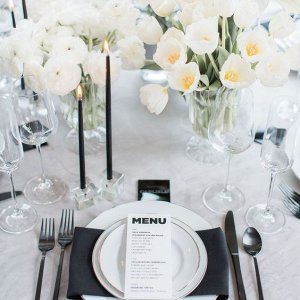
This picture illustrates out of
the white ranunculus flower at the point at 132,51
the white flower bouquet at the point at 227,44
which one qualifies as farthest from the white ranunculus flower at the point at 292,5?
the white ranunculus flower at the point at 132,51

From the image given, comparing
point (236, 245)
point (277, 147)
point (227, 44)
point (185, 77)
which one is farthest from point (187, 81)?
point (236, 245)

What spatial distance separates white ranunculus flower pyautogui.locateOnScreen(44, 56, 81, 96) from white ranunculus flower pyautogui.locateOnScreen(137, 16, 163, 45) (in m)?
0.17

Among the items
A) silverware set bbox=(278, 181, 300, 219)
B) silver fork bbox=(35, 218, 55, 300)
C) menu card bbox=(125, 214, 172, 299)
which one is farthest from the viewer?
silverware set bbox=(278, 181, 300, 219)

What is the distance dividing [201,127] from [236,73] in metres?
0.23

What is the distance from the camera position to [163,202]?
0.98 meters

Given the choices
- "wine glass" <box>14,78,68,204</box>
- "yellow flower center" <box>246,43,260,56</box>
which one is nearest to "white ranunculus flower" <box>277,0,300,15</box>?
"yellow flower center" <box>246,43,260,56</box>

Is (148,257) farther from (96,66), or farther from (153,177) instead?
(96,66)

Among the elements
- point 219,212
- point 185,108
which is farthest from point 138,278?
point 185,108

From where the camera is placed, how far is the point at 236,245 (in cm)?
90

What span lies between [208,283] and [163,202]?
0.23 m

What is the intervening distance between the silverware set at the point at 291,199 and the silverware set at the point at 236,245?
125 millimetres

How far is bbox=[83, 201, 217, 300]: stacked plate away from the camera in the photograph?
0.80 meters

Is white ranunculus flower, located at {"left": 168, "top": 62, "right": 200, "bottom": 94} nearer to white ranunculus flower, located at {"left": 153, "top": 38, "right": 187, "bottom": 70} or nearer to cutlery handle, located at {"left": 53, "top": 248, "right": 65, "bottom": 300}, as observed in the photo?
white ranunculus flower, located at {"left": 153, "top": 38, "right": 187, "bottom": 70}

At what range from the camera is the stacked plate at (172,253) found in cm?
80
